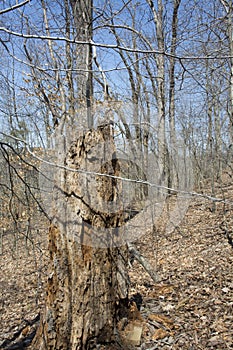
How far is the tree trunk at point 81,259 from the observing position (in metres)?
2.25

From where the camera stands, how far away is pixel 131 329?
2588mm

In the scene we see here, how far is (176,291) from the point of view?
3.57 m

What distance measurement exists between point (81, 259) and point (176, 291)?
1888 millimetres

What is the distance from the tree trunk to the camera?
225cm

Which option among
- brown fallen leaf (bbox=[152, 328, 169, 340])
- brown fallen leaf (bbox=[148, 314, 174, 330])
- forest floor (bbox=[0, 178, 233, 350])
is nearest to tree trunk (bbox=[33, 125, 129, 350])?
forest floor (bbox=[0, 178, 233, 350])

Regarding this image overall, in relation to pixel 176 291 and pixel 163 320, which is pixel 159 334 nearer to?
pixel 163 320

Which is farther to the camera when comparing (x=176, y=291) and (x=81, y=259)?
(x=176, y=291)

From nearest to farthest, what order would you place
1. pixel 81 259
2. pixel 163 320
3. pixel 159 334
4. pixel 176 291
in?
pixel 81 259
pixel 159 334
pixel 163 320
pixel 176 291

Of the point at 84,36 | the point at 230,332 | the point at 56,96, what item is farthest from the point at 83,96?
the point at 230,332

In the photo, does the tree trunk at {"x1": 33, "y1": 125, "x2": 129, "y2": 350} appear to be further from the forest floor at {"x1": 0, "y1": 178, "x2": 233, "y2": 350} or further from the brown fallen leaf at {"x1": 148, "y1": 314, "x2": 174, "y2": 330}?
the brown fallen leaf at {"x1": 148, "y1": 314, "x2": 174, "y2": 330}

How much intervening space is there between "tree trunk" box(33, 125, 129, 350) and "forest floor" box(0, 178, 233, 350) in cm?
31

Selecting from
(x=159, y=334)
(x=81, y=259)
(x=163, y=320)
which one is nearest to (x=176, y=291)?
(x=163, y=320)

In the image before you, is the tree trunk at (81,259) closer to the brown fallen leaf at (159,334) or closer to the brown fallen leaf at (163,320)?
the brown fallen leaf at (159,334)

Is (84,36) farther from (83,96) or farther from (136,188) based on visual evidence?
(136,188)
